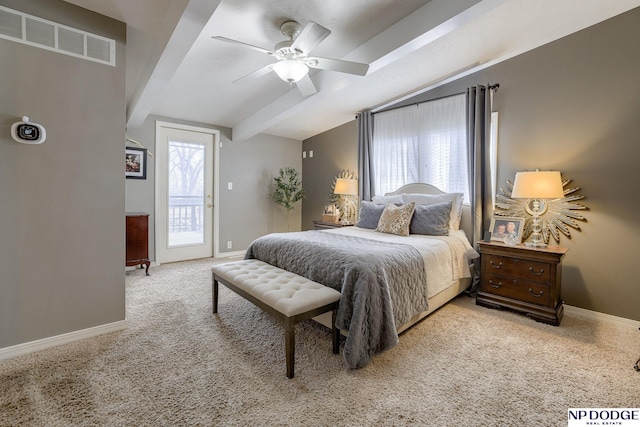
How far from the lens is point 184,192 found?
470cm

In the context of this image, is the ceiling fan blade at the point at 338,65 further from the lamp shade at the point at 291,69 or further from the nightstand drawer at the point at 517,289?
the nightstand drawer at the point at 517,289

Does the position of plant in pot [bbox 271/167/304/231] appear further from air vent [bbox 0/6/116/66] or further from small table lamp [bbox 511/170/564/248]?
small table lamp [bbox 511/170/564/248]

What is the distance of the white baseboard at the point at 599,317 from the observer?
2.52 m

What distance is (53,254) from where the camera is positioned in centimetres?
209

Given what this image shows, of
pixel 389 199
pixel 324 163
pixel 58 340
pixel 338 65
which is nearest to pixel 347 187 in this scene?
pixel 389 199

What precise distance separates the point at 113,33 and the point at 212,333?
252 cm

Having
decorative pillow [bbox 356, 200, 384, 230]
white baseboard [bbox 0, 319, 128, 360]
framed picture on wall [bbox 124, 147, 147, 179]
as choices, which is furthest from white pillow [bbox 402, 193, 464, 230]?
framed picture on wall [bbox 124, 147, 147, 179]

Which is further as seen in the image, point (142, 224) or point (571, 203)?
point (142, 224)

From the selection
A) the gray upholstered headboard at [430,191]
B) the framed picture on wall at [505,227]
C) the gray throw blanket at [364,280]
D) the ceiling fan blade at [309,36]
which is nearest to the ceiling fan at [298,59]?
the ceiling fan blade at [309,36]

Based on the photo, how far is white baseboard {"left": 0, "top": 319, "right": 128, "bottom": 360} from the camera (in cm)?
194

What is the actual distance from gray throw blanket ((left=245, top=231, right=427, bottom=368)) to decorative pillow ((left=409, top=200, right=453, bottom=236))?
0.76 metres

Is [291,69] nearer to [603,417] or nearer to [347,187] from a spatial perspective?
→ [347,187]

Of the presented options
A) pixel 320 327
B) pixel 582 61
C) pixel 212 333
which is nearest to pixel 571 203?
pixel 582 61

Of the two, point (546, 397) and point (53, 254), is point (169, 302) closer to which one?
point (53, 254)
